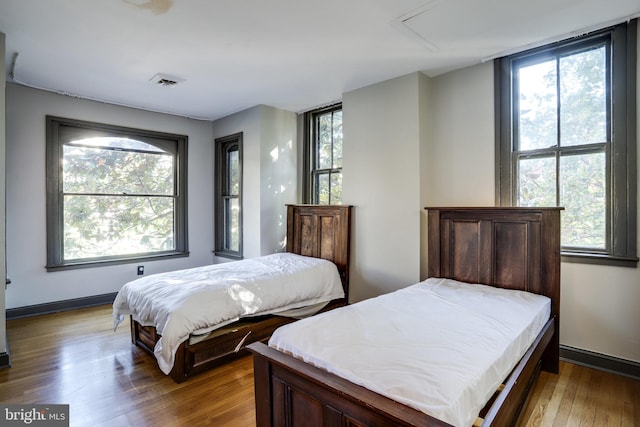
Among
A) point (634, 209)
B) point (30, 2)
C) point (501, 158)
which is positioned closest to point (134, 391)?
point (30, 2)

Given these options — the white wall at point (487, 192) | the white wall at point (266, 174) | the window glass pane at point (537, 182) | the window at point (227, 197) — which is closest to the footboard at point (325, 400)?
the white wall at point (487, 192)

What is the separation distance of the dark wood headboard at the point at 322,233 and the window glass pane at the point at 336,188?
0.35 m

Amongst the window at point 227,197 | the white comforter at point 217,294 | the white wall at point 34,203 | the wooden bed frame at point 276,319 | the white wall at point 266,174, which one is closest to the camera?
the white comforter at point 217,294

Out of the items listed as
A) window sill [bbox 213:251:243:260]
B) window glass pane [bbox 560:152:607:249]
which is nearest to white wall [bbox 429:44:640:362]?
window glass pane [bbox 560:152:607:249]

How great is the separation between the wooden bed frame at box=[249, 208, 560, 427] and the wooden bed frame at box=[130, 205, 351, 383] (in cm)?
102

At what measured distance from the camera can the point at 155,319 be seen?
248cm

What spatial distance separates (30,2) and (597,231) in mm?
4285

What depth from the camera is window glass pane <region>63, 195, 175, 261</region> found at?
4145 mm

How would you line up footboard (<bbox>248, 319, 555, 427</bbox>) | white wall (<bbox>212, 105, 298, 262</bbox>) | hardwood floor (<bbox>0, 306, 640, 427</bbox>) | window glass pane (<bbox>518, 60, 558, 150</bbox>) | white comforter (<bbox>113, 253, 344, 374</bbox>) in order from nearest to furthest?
1. footboard (<bbox>248, 319, 555, 427</bbox>)
2. hardwood floor (<bbox>0, 306, 640, 427</bbox>)
3. white comforter (<bbox>113, 253, 344, 374</bbox>)
4. window glass pane (<bbox>518, 60, 558, 150</bbox>)
5. white wall (<bbox>212, 105, 298, 262</bbox>)

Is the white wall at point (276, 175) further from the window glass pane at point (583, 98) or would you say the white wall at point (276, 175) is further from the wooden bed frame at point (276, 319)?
the window glass pane at point (583, 98)

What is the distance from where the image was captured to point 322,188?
4.50 metres

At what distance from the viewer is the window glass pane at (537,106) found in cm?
278

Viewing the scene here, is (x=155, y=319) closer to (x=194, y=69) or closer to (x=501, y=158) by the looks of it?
(x=194, y=69)

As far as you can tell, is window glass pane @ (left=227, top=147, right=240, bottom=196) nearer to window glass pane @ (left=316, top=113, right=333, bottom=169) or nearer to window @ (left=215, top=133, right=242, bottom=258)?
window @ (left=215, top=133, right=242, bottom=258)
